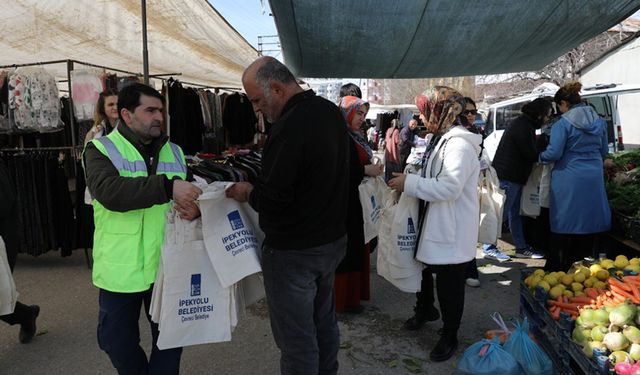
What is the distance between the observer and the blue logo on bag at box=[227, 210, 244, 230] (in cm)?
223

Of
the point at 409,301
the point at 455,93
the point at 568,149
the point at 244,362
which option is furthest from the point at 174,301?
the point at 568,149

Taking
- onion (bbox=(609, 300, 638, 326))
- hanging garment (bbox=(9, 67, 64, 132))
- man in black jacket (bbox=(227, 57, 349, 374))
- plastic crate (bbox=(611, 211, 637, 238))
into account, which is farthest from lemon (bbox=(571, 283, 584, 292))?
hanging garment (bbox=(9, 67, 64, 132))

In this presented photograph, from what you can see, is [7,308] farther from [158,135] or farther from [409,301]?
[409,301]

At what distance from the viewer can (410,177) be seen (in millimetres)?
2990

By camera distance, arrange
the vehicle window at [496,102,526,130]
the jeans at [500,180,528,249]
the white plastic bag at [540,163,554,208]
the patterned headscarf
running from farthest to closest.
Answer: the vehicle window at [496,102,526,130] < the jeans at [500,180,528,249] < the white plastic bag at [540,163,554,208] < the patterned headscarf

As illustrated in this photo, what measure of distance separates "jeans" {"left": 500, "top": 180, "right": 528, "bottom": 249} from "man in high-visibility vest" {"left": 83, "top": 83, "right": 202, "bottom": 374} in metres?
4.42

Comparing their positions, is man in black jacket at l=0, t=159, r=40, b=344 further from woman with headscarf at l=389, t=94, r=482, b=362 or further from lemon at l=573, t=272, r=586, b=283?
lemon at l=573, t=272, r=586, b=283

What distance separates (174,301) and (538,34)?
3.88 meters

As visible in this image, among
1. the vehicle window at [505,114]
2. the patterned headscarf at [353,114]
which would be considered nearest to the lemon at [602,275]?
the patterned headscarf at [353,114]

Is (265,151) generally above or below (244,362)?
above

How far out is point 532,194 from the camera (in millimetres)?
5445

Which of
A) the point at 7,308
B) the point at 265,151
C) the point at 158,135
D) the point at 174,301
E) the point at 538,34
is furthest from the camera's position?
the point at 538,34

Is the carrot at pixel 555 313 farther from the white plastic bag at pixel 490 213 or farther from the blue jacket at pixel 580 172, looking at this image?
the blue jacket at pixel 580 172

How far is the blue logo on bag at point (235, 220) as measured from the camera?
2230 millimetres
